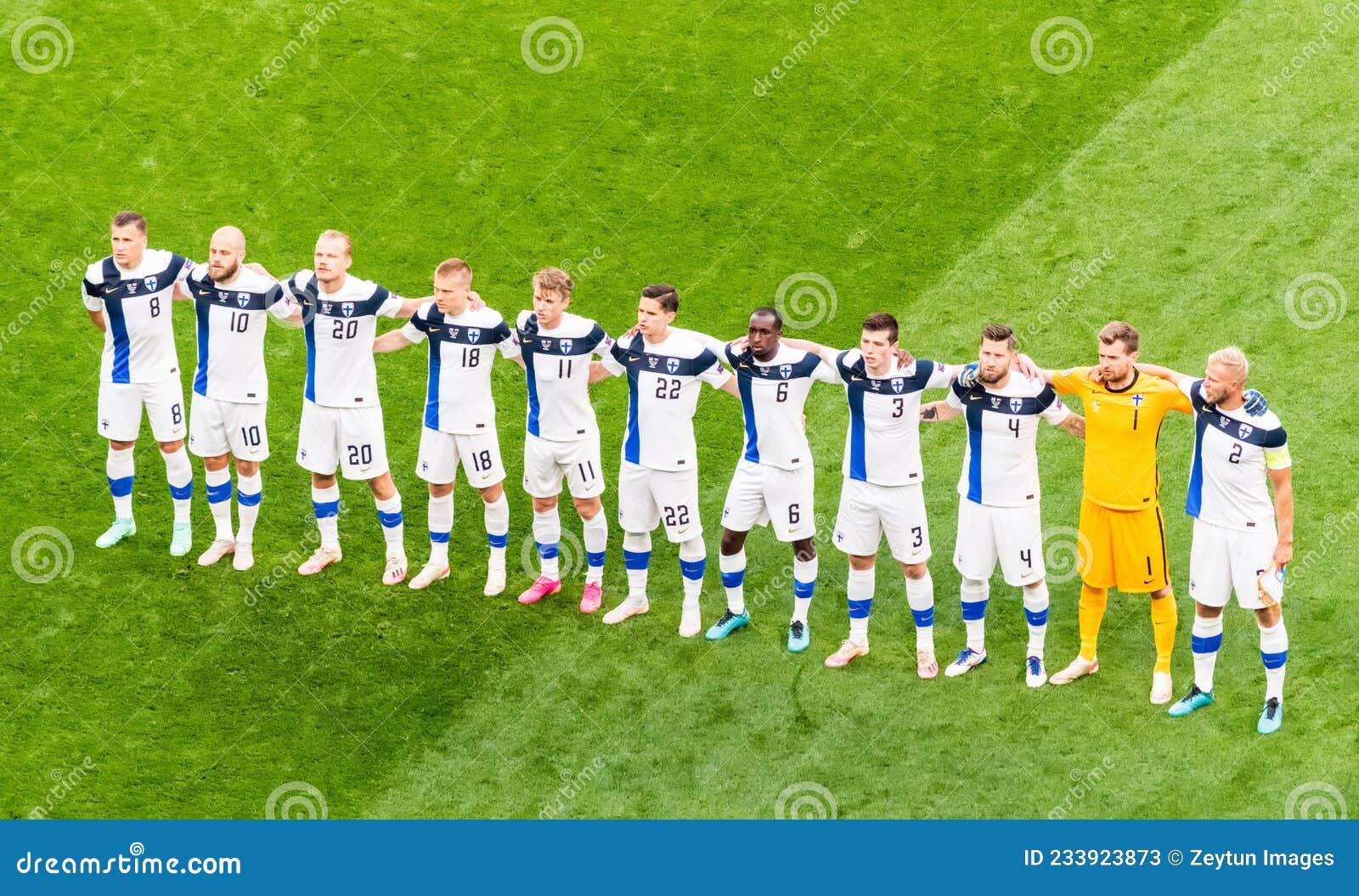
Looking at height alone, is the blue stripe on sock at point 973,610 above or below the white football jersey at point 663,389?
below

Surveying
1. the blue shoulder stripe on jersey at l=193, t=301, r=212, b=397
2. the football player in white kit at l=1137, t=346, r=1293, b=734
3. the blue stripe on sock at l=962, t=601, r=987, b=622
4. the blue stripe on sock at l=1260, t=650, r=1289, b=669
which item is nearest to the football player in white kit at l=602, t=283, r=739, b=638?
the blue stripe on sock at l=962, t=601, r=987, b=622

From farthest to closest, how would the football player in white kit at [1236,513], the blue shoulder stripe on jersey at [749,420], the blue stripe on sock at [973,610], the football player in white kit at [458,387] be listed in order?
the football player in white kit at [458,387] < the blue stripe on sock at [973,610] < the blue shoulder stripe on jersey at [749,420] < the football player in white kit at [1236,513]

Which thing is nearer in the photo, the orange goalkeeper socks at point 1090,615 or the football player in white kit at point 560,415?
the orange goalkeeper socks at point 1090,615

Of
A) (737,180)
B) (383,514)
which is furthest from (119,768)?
(737,180)

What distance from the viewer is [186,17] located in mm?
18828

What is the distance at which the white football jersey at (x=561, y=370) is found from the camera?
1334cm

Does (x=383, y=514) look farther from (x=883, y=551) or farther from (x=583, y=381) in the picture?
(x=883, y=551)

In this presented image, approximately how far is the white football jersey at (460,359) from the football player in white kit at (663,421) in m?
0.85

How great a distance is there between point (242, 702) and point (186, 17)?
27.5 feet

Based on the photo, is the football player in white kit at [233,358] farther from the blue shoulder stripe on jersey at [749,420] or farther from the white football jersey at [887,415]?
the white football jersey at [887,415]

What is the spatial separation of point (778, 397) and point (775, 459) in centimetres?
45

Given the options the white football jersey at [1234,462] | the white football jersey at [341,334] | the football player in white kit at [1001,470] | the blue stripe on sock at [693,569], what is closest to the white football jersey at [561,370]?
the white football jersey at [341,334]

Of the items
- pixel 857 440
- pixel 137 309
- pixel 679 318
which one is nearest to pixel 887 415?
pixel 857 440

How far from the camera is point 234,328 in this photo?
1375cm
